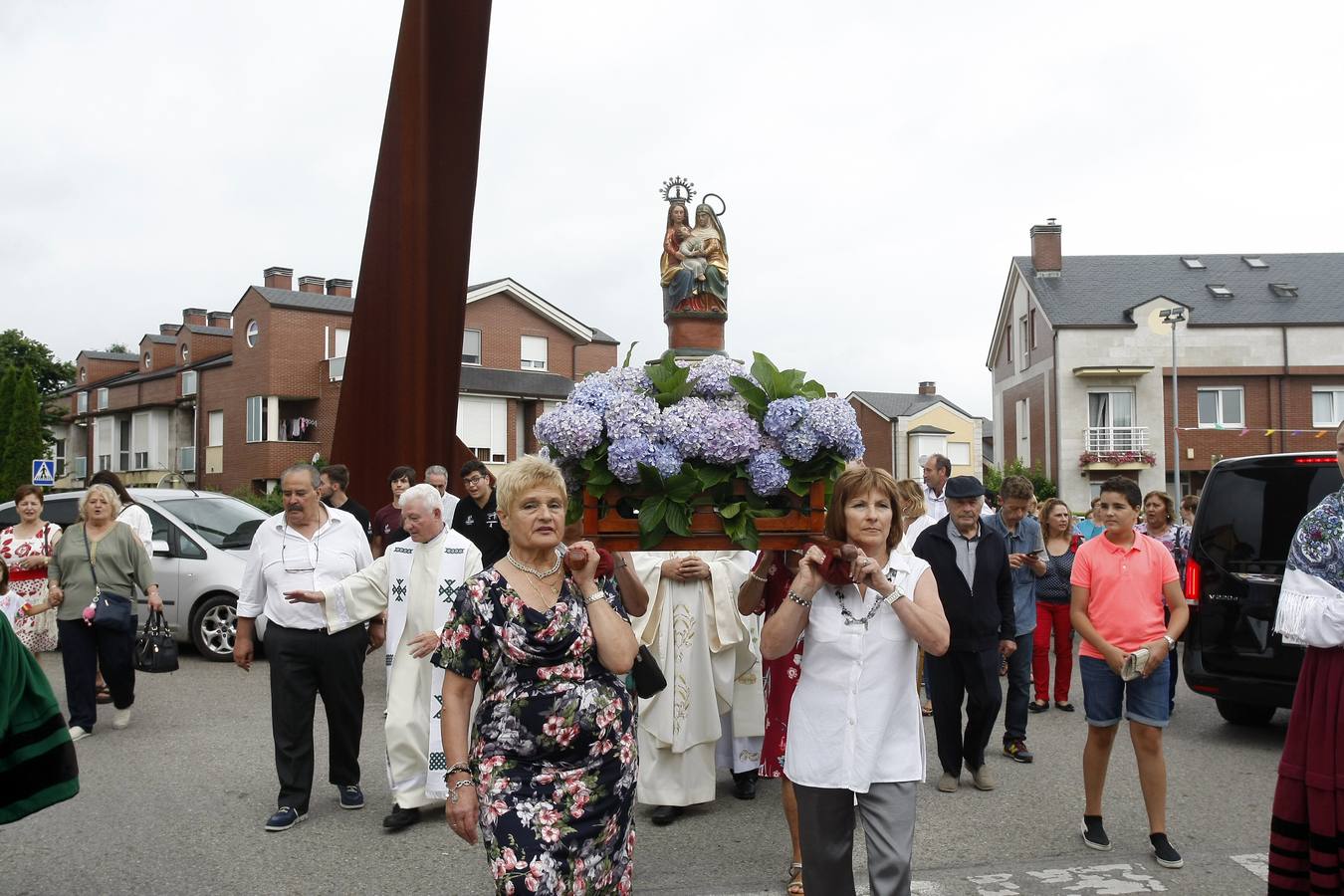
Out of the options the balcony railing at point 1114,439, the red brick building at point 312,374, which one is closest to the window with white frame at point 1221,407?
the balcony railing at point 1114,439

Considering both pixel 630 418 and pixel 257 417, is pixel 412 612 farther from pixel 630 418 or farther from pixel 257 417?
pixel 257 417

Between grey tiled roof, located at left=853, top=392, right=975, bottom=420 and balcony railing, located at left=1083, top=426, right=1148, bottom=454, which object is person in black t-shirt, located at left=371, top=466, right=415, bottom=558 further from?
grey tiled roof, located at left=853, top=392, right=975, bottom=420

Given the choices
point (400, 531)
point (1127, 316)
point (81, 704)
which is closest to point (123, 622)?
point (81, 704)

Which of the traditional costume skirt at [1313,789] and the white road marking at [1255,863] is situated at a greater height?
the traditional costume skirt at [1313,789]

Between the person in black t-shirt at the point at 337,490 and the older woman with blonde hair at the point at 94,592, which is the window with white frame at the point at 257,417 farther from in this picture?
the older woman with blonde hair at the point at 94,592

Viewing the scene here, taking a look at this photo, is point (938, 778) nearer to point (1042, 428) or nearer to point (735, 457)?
point (735, 457)

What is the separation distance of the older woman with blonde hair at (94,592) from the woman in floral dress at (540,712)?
637 centimetres

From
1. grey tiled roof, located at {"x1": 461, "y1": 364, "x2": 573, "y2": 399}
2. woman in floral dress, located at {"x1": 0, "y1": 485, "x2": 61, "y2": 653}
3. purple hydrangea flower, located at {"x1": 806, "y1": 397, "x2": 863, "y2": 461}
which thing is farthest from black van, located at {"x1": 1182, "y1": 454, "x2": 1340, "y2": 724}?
grey tiled roof, located at {"x1": 461, "y1": 364, "x2": 573, "y2": 399}

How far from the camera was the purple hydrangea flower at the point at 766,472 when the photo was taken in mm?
3766

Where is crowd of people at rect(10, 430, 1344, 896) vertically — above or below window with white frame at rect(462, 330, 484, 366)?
below

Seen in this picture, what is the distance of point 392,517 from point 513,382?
31.4 metres

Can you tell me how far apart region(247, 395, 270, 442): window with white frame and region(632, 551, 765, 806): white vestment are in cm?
3858

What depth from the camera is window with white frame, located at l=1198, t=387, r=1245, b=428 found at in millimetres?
41925

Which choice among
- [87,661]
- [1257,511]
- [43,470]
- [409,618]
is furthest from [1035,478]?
[409,618]
